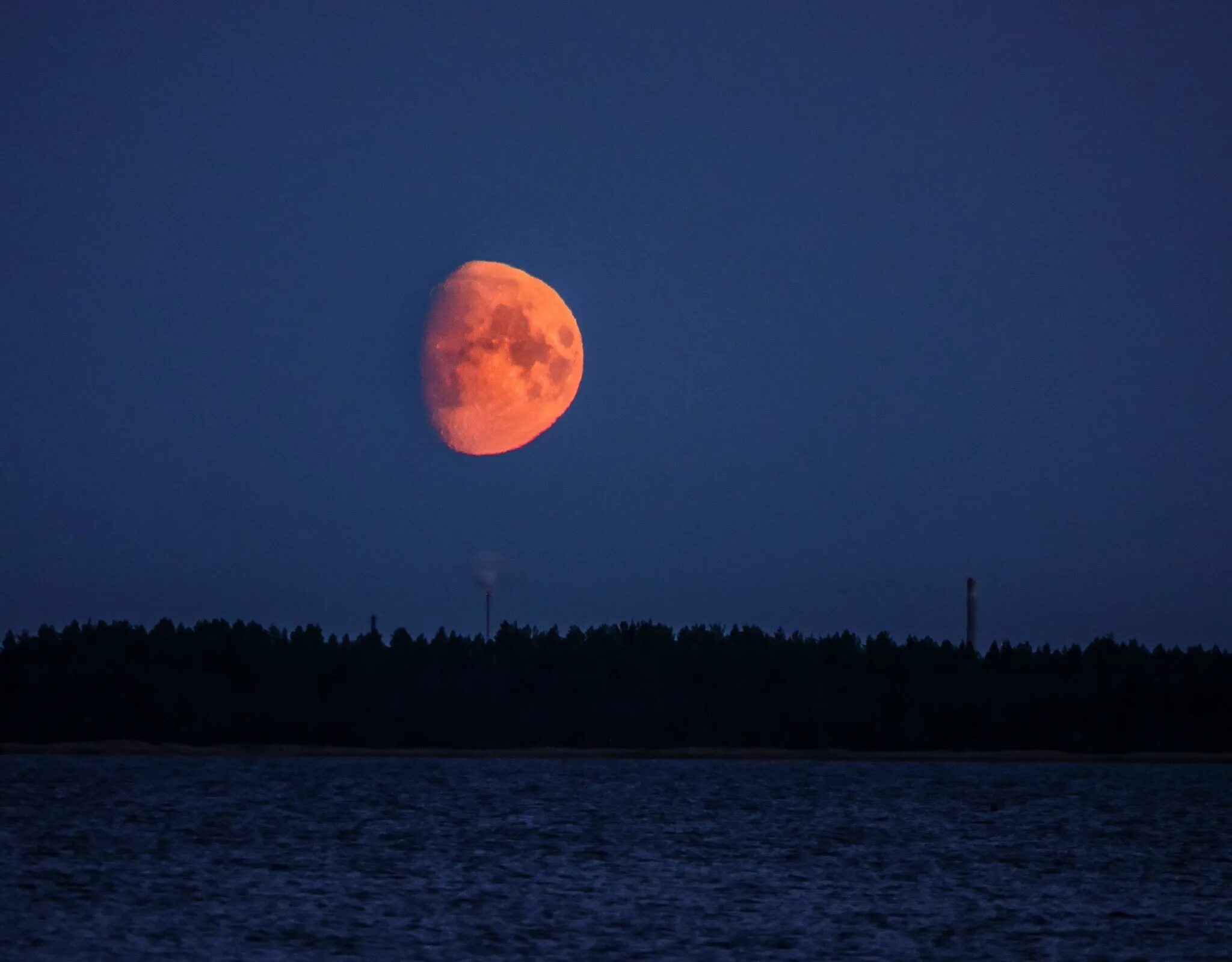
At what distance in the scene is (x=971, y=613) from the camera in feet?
234

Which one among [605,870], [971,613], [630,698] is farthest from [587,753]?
[605,870]

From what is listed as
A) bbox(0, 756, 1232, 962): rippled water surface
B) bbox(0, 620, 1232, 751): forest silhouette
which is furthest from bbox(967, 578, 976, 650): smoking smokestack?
bbox(0, 756, 1232, 962): rippled water surface

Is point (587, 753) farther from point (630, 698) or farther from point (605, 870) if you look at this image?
point (605, 870)

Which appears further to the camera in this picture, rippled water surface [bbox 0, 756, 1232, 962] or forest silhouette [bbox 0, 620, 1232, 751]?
forest silhouette [bbox 0, 620, 1232, 751]

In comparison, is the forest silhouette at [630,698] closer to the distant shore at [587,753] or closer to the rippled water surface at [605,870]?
the distant shore at [587,753]

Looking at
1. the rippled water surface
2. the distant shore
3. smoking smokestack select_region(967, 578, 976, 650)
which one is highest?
smoking smokestack select_region(967, 578, 976, 650)

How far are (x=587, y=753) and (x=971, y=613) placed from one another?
56.7ft

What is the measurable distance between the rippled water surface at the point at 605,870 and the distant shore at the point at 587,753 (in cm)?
1356

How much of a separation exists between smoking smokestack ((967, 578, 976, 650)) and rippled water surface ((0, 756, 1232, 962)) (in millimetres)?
20492

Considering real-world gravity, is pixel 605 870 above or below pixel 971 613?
below

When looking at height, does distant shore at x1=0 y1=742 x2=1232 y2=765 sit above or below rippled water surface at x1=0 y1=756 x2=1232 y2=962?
above

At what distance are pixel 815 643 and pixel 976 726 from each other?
7.99m

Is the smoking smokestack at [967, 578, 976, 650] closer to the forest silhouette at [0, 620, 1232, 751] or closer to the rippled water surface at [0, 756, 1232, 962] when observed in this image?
the forest silhouette at [0, 620, 1232, 751]

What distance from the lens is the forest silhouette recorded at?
205 feet
